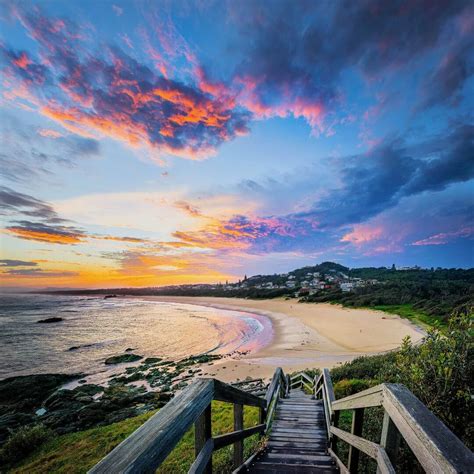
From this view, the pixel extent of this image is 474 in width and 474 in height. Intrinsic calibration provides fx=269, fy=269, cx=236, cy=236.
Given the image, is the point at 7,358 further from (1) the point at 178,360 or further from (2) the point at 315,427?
(2) the point at 315,427

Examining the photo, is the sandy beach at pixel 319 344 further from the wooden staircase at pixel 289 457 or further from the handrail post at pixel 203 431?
the handrail post at pixel 203 431

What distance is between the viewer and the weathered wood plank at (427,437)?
3.34ft

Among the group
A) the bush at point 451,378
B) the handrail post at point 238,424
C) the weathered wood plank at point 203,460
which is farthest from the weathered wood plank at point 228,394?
the bush at point 451,378

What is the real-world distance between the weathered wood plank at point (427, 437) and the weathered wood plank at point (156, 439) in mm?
1106

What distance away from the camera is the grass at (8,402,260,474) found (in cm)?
648

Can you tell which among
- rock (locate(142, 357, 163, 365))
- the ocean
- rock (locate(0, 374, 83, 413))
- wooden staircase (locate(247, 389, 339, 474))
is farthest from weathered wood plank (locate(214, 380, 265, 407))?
rock (locate(142, 357, 163, 365))

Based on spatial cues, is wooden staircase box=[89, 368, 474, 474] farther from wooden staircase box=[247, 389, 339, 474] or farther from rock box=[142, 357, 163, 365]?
rock box=[142, 357, 163, 365]

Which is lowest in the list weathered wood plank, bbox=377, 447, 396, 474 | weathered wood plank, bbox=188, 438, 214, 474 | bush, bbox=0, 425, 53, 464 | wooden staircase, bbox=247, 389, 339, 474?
bush, bbox=0, 425, 53, 464

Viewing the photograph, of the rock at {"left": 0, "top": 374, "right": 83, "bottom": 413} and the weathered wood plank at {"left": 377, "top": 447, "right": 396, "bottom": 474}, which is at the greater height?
the weathered wood plank at {"left": 377, "top": 447, "right": 396, "bottom": 474}

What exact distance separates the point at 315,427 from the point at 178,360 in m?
19.7

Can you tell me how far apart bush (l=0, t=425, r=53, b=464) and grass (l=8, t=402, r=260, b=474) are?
0.28 metres

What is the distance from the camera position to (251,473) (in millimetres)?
3311

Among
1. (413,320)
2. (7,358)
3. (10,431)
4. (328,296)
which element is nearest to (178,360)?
(10,431)

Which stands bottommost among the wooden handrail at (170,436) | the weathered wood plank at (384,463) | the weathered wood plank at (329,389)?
the weathered wood plank at (329,389)
